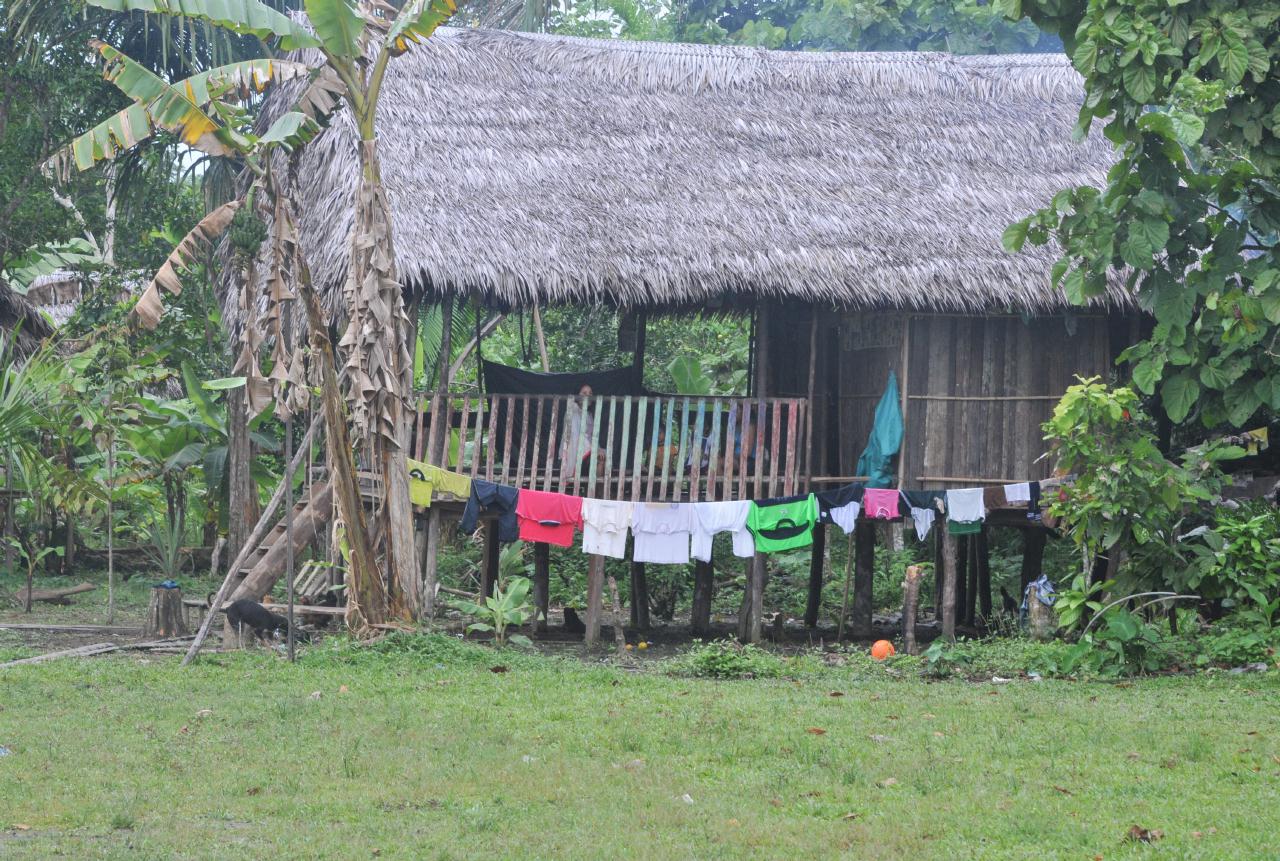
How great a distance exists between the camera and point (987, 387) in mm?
13047

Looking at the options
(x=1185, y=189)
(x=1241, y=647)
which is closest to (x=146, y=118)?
(x=1185, y=189)

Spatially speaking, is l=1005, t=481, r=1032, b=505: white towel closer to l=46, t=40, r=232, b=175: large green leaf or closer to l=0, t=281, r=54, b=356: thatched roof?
l=46, t=40, r=232, b=175: large green leaf

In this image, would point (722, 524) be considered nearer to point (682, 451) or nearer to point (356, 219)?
point (682, 451)

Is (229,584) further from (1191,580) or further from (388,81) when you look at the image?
(1191,580)

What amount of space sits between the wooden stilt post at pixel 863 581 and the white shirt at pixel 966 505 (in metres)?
1.67

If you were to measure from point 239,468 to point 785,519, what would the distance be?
260 inches

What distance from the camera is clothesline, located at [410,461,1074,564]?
1196 cm

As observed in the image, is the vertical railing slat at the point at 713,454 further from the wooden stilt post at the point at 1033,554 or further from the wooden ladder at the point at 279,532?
the wooden stilt post at the point at 1033,554

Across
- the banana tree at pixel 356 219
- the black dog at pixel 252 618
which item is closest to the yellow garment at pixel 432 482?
the banana tree at pixel 356 219

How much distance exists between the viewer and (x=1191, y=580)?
10602 millimetres

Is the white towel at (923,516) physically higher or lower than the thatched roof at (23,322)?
lower

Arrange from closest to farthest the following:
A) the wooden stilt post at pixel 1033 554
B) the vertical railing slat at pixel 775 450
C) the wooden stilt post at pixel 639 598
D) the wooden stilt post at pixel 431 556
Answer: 1. the vertical railing slat at pixel 775 450
2. the wooden stilt post at pixel 431 556
3. the wooden stilt post at pixel 1033 554
4. the wooden stilt post at pixel 639 598

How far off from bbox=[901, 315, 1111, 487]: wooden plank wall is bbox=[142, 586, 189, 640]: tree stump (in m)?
6.41

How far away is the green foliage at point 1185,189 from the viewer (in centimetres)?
917
